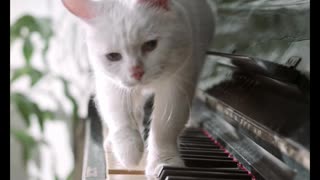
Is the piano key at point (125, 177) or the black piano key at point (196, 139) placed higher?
the black piano key at point (196, 139)

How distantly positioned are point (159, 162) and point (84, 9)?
1.08 ft

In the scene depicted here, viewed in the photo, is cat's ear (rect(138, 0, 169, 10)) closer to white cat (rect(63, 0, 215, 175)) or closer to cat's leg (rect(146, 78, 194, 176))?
white cat (rect(63, 0, 215, 175))

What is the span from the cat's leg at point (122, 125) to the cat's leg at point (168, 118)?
1.5 inches

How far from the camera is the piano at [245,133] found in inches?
29.8

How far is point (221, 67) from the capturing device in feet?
3.85

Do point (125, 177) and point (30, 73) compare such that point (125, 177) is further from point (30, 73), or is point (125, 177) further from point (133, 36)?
point (30, 73)

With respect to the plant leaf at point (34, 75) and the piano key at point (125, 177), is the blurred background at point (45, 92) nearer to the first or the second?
the plant leaf at point (34, 75)

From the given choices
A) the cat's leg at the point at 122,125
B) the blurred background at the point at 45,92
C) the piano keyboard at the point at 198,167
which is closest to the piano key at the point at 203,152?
the piano keyboard at the point at 198,167

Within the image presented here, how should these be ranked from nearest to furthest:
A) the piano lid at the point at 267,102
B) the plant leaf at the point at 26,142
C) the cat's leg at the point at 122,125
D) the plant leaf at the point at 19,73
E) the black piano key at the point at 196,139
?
the piano lid at the point at 267,102, the cat's leg at the point at 122,125, the black piano key at the point at 196,139, the plant leaf at the point at 19,73, the plant leaf at the point at 26,142

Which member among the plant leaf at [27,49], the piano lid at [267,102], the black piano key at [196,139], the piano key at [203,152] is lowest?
the piano key at [203,152]

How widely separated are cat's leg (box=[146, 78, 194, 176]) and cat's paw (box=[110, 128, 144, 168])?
0.03 metres

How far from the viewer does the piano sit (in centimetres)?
76

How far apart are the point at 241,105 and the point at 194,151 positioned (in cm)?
14
